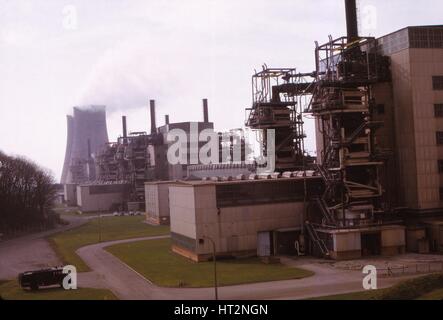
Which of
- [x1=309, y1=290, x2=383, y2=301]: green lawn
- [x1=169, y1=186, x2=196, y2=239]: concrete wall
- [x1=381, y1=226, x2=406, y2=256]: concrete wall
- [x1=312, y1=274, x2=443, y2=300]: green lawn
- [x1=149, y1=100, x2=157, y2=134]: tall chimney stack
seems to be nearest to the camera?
[x1=312, y1=274, x2=443, y2=300]: green lawn

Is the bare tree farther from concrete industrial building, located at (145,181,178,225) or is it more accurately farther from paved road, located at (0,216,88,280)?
concrete industrial building, located at (145,181,178,225)

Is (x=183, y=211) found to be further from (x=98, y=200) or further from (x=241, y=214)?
(x=98, y=200)

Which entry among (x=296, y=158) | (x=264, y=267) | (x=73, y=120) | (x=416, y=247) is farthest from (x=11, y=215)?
(x=73, y=120)

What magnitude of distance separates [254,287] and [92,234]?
46418 mm

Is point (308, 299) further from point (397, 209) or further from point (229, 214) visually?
point (397, 209)

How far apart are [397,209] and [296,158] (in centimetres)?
2023

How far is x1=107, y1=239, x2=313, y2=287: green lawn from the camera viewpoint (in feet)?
127

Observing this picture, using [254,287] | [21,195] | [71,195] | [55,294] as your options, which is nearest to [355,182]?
[254,287]

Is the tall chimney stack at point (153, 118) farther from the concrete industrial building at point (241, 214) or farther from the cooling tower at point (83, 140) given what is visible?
the concrete industrial building at point (241, 214)

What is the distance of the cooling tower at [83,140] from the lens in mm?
162125

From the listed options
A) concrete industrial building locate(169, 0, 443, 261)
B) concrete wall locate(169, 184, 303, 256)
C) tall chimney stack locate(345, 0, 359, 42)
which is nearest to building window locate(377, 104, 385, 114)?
concrete industrial building locate(169, 0, 443, 261)

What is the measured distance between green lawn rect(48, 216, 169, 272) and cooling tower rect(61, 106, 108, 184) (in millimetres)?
70421

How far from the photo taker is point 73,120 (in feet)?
542
